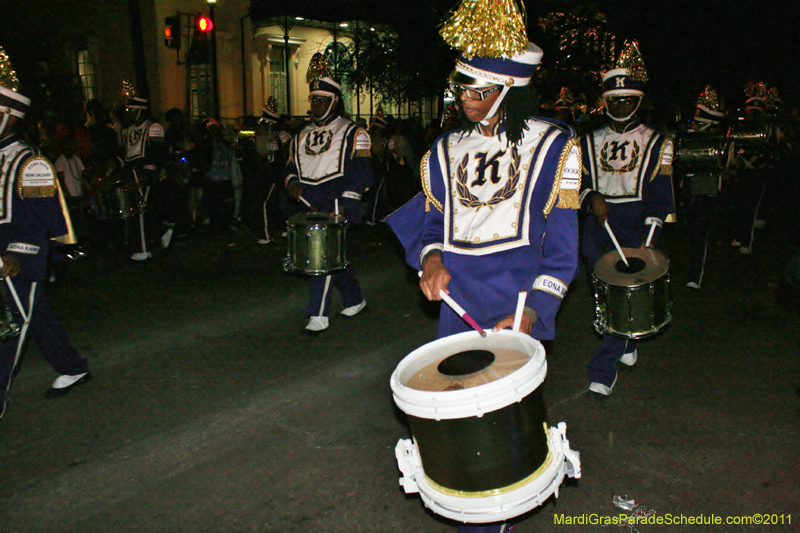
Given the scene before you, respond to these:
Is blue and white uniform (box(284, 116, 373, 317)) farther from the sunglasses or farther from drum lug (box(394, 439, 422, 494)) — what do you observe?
drum lug (box(394, 439, 422, 494))

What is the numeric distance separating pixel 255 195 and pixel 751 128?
8.16 metres

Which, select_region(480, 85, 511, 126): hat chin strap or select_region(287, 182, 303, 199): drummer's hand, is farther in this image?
select_region(287, 182, 303, 199): drummer's hand

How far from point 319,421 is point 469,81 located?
285 centimetres

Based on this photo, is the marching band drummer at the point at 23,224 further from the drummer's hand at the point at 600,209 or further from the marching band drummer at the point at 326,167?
the drummer's hand at the point at 600,209

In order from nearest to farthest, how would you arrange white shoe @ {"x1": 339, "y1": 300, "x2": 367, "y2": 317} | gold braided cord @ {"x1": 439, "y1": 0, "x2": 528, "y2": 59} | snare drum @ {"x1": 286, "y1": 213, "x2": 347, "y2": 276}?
1. gold braided cord @ {"x1": 439, "y1": 0, "x2": 528, "y2": 59}
2. snare drum @ {"x1": 286, "y1": 213, "x2": 347, "y2": 276}
3. white shoe @ {"x1": 339, "y1": 300, "x2": 367, "y2": 317}

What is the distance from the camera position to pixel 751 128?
9.84 m

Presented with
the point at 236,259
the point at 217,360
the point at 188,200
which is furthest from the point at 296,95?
the point at 217,360

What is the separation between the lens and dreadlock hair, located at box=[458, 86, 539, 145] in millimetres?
2809

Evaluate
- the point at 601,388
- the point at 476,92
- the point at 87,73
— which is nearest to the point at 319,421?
the point at 601,388

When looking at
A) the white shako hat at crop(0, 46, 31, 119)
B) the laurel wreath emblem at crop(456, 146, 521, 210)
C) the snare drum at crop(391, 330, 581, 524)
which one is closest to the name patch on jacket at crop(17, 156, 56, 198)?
the white shako hat at crop(0, 46, 31, 119)

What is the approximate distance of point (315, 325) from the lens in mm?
6645

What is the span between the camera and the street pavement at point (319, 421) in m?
3.63

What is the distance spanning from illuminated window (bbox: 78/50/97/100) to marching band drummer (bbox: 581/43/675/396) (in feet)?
79.7

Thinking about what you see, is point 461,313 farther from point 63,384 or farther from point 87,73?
point 87,73
